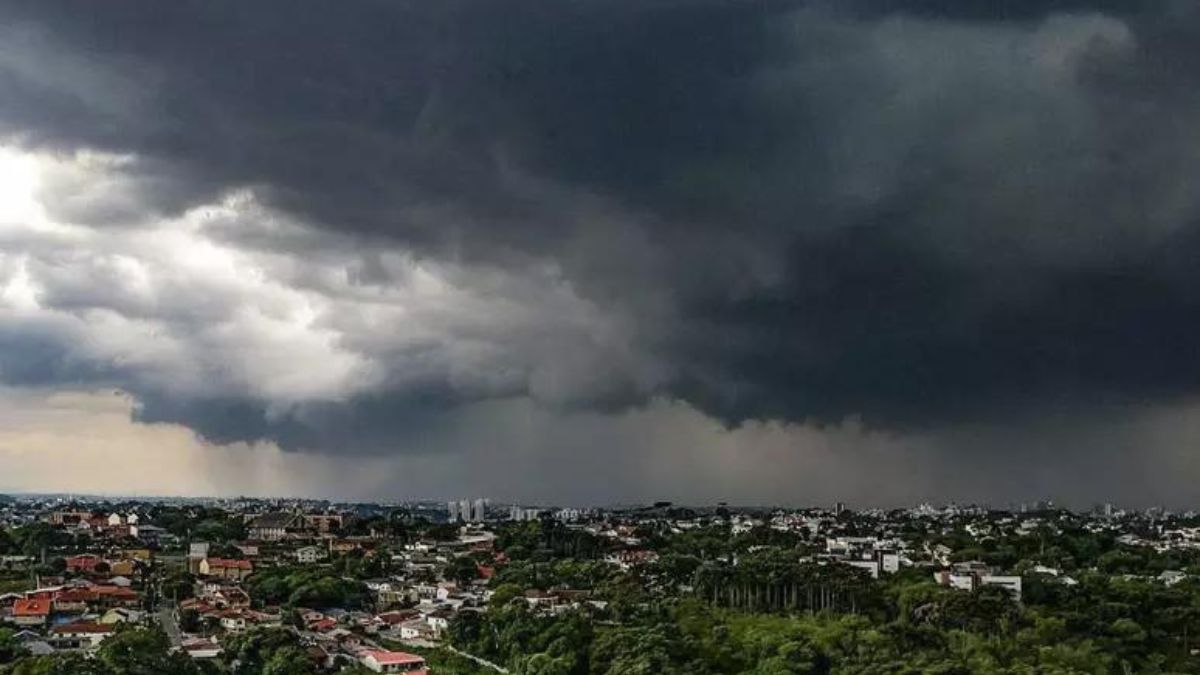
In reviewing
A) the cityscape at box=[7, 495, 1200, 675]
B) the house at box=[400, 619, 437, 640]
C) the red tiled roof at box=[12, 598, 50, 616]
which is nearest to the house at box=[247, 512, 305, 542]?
the cityscape at box=[7, 495, 1200, 675]

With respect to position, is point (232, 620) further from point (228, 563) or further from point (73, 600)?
point (228, 563)

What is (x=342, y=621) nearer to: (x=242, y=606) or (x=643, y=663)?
(x=242, y=606)

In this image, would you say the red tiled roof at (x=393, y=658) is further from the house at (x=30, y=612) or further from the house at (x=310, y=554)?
the house at (x=310, y=554)

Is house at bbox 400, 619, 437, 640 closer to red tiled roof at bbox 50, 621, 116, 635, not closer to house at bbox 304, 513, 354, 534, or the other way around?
red tiled roof at bbox 50, 621, 116, 635

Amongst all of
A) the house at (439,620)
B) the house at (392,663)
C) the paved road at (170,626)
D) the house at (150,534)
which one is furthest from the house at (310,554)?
the house at (392,663)

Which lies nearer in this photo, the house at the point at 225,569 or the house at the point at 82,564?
the house at the point at 82,564

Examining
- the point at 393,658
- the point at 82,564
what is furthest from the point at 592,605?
the point at 82,564

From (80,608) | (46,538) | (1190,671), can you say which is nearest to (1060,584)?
(1190,671)
